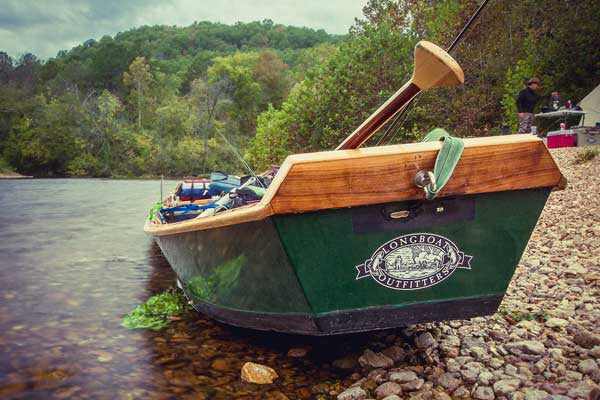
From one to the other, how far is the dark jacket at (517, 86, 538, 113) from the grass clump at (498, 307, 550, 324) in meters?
8.37

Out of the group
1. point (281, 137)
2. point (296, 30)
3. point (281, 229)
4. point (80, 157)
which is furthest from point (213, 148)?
point (296, 30)

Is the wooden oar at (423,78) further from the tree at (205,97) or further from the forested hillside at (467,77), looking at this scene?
the tree at (205,97)

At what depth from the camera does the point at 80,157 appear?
47.7 meters

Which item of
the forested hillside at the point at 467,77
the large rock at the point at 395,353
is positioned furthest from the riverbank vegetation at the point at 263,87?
the large rock at the point at 395,353

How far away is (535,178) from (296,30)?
12258cm

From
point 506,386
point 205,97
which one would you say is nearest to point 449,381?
point 506,386

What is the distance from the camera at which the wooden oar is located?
2.77 m

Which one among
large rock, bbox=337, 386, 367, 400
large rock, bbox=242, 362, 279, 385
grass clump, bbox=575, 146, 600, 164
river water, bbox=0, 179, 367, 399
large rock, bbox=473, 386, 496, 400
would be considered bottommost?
river water, bbox=0, 179, 367, 399

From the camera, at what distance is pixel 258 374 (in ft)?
10.6

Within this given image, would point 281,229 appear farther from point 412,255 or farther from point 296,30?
point 296,30

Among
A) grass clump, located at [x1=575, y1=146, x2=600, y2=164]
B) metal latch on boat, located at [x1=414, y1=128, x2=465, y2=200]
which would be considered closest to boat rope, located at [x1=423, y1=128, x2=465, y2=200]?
metal latch on boat, located at [x1=414, y1=128, x2=465, y2=200]

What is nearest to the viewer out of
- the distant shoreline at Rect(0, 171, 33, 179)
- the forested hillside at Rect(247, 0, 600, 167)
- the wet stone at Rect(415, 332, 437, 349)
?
the wet stone at Rect(415, 332, 437, 349)

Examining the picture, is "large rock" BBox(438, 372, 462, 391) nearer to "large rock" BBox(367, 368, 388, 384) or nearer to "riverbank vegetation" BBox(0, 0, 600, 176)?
"large rock" BBox(367, 368, 388, 384)

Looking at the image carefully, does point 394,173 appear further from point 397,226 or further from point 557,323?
point 557,323
